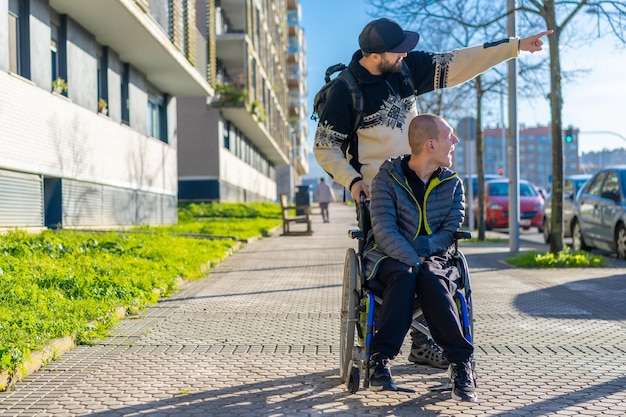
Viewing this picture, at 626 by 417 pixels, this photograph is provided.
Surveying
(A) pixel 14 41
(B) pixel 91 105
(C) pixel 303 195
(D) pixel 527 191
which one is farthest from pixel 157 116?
(D) pixel 527 191

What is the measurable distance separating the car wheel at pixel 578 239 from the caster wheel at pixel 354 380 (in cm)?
1230

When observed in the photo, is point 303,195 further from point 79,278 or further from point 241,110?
point 79,278

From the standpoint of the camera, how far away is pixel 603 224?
14266mm

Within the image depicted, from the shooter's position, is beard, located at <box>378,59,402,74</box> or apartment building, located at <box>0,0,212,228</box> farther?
apartment building, located at <box>0,0,212,228</box>

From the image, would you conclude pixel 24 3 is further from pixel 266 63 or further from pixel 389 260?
pixel 266 63

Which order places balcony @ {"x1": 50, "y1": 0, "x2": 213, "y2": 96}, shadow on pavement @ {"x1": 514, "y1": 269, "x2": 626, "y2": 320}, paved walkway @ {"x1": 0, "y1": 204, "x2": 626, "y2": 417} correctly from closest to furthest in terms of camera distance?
paved walkway @ {"x1": 0, "y1": 204, "x2": 626, "y2": 417}
shadow on pavement @ {"x1": 514, "y1": 269, "x2": 626, "y2": 320}
balcony @ {"x1": 50, "y1": 0, "x2": 213, "y2": 96}

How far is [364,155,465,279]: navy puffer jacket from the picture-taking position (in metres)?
4.26

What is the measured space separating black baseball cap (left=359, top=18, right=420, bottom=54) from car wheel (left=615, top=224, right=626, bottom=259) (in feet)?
32.9

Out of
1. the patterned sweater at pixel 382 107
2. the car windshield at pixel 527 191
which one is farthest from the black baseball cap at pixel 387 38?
the car windshield at pixel 527 191

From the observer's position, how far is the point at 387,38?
15.1 ft

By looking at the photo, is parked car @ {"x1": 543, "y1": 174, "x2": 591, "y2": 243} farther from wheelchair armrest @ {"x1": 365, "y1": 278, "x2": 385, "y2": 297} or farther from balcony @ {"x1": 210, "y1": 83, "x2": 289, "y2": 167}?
balcony @ {"x1": 210, "y1": 83, "x2": 289, "y2": 167}

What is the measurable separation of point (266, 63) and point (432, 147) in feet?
139

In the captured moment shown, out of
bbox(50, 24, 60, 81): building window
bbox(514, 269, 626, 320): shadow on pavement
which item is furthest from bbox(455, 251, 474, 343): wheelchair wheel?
bbox(50, 24, 60, 81): building window

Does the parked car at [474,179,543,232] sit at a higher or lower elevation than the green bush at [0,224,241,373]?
higher
